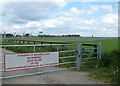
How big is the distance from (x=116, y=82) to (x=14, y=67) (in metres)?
3.98

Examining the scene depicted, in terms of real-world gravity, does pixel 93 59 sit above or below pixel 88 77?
above

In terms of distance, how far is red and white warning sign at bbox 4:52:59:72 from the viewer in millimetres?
5609

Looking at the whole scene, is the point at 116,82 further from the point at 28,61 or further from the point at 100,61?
the point at 28,61

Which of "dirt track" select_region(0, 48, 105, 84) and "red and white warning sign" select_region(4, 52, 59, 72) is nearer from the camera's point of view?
"dirt track" select_region(0, 48, 105, 84)

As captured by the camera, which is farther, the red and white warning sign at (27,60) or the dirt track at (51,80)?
the red and white warning sign at (27,60)

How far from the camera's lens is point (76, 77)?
586cm

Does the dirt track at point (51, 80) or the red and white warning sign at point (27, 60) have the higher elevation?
the red and white warning sign at point (27, 60)

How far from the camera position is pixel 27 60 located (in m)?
6.00

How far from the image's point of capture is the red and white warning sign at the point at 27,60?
561 centimetres

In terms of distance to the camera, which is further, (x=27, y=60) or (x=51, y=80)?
(x=27, y=60)

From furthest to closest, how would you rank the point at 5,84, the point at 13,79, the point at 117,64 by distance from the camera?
the point at 117,64 < the point at 13,79 < the point at 5,84

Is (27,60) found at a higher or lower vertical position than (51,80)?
higher

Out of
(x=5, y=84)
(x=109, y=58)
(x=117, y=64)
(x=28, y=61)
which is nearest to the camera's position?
(x=5, y=84)

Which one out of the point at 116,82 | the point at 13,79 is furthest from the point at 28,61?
the point at 116,82
